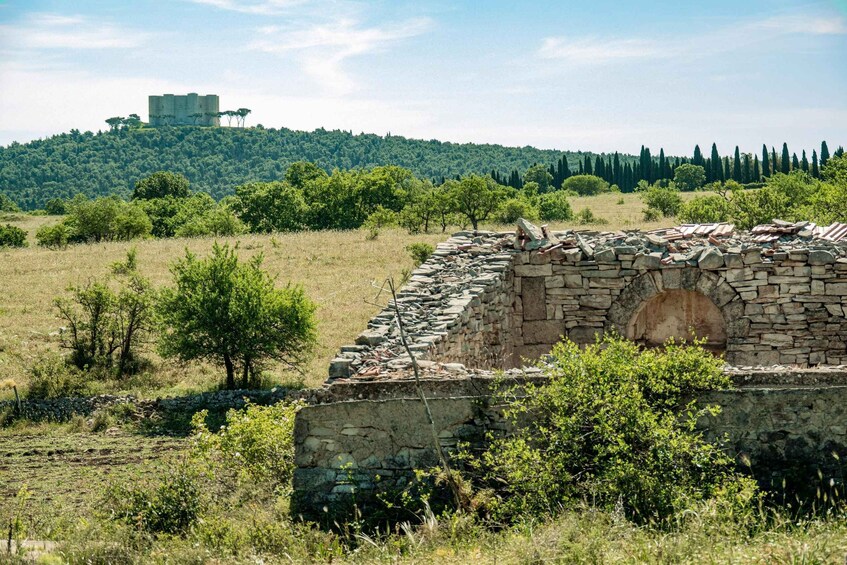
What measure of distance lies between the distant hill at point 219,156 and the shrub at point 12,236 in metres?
71.1

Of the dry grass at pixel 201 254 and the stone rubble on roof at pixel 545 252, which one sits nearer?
the stone rubble on roof at pixel 545 252

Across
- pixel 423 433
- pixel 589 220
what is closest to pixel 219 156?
pixel 589 220

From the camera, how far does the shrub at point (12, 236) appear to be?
55.8 m

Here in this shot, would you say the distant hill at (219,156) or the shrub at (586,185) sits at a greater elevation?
the distant hill at (219,156)

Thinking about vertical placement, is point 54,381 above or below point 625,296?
below

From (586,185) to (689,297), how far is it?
79038 millimetres

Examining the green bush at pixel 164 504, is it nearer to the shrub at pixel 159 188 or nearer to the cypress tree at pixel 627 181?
the shrub at pixel 159 188

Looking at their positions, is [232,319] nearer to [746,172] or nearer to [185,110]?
[746,172]

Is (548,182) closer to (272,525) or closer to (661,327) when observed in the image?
(661,327)

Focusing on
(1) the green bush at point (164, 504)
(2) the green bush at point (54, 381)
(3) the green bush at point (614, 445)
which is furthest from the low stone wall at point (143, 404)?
(3) the green bush at point (614, 445)

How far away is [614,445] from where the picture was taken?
24.1ft

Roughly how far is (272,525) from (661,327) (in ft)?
25.0

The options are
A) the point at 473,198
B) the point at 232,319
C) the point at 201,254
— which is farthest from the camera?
the point at 473,198

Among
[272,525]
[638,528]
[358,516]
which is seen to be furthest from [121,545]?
[638,528]
